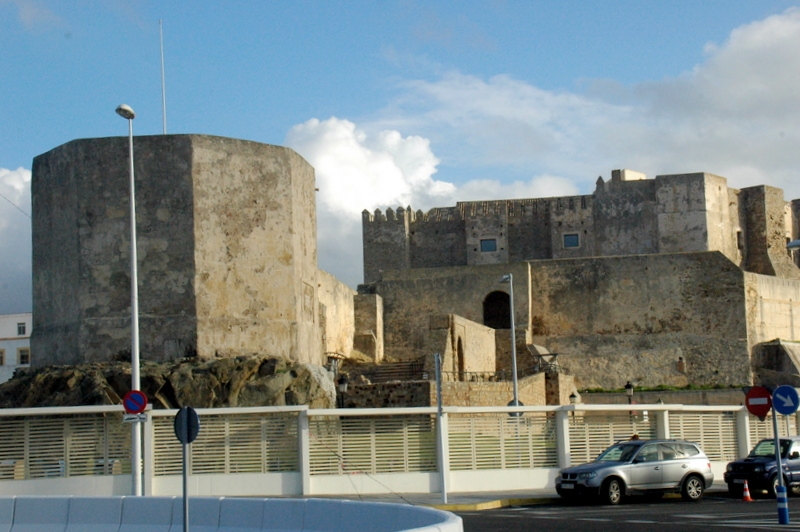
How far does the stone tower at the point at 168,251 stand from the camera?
90.2 feet

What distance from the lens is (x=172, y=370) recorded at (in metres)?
26.5

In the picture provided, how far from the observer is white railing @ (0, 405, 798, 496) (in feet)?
70.1

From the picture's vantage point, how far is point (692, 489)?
68.9ft

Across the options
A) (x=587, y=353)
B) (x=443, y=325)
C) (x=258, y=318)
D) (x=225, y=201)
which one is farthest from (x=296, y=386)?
(x=587, y=353)

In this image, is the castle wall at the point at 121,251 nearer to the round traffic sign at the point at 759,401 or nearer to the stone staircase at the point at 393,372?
the stone staircase at the point at 393,372

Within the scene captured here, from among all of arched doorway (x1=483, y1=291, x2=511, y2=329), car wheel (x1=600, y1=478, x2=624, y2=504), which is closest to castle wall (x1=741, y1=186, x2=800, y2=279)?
arched doorway (x1=483, y1=291, x2=511, y2=329)

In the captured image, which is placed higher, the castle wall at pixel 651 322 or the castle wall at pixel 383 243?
the castle wall at pixel 383 243

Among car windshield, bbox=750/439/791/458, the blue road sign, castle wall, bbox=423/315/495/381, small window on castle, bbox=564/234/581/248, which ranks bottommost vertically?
car windshield, bbox=750/439/791/458

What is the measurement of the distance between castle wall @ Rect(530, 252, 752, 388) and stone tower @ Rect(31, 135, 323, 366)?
2211cm

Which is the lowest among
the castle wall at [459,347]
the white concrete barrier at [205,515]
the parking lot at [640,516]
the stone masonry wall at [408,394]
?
the parking lot at [640,516]

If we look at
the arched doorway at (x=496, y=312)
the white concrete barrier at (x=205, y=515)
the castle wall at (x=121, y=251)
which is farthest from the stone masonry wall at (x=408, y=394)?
the arched doorway at (x=496, y=312)

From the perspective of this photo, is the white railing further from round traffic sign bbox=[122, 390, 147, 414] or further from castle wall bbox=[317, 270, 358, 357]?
castle wall bbox=[317, 270, 358, 357]

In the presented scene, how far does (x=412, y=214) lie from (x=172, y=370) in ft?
125

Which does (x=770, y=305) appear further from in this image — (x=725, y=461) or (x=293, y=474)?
(x=293, y=474)
